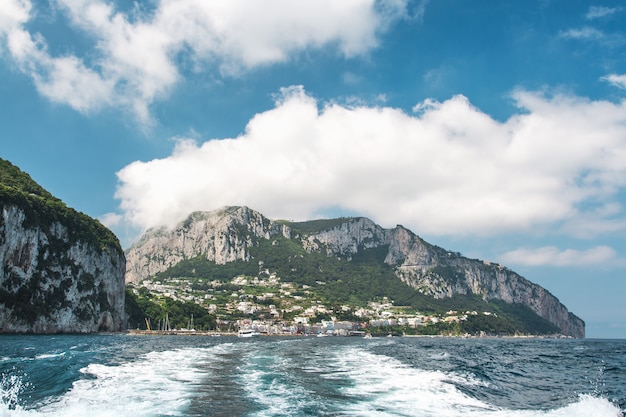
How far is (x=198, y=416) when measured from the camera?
629 inches

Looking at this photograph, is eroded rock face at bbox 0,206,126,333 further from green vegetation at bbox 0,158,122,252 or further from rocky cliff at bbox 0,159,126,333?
green vegetation at bbox 0,158,122,252

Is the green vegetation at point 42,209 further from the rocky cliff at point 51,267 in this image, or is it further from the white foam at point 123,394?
the white foam at point 123,394

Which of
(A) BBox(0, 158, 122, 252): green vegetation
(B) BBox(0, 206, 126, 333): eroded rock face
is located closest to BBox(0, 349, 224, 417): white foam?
(B) BBox(0, 206, 126, 333): eroded rock face

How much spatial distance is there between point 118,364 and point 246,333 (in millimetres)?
112141

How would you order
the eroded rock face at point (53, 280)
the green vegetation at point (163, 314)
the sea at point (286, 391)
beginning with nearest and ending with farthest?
1. the sea at point (286, 391)
2. the eroded rock face at point (53, 280)
3. the green vegetation at point (163, 314)

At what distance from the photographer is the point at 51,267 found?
10181cm

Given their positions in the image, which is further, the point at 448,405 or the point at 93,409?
the point at 448,405

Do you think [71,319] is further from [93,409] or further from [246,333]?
[93,409]

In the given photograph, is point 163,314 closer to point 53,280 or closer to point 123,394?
point 53,280

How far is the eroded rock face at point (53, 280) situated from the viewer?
86938mm

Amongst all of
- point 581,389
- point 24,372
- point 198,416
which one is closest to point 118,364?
point 24,372

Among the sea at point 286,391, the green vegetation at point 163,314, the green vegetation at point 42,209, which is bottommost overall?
the green vegetation at point 163,314

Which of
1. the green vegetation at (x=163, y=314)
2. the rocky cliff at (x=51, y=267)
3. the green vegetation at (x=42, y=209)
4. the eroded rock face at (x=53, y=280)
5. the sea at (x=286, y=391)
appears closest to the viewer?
the sea at (x=286, y=391)

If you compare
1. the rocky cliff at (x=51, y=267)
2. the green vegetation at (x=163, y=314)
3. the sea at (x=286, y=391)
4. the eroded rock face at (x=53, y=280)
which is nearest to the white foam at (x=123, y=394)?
the sea at (x=286, y=391)
